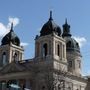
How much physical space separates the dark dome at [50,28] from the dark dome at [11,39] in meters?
9.61

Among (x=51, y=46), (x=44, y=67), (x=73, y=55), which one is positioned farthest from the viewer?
(x=73, y=55)

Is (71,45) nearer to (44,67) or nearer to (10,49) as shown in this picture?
(10,49)

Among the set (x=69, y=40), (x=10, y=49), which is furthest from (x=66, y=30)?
(x=10, y=49)

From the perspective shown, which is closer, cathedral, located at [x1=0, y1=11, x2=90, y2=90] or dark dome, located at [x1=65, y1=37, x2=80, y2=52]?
cathedral, located at [x1=0, y1=11, x2=90, y2=90]

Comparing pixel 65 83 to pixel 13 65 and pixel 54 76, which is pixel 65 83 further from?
pixel 13 65

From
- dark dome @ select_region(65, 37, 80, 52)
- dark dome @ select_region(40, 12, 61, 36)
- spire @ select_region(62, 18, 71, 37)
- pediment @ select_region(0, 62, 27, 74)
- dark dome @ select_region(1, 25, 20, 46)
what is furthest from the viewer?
spire @ select_region(62, 18, 71, 37)

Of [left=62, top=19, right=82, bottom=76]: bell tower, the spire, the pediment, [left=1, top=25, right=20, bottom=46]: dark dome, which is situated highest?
the spire

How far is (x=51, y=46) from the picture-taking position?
7100 centimetres

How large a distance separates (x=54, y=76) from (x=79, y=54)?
18.6 meters

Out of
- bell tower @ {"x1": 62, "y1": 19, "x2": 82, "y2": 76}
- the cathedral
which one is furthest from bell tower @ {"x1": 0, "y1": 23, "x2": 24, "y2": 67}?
bell tower @ {"x1": 62, "y1": 19, "x2": 82, "y2": 76}

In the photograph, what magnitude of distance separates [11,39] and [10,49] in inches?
110

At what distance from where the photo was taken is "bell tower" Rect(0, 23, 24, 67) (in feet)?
261

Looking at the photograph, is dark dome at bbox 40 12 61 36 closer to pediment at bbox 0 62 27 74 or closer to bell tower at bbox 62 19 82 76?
pediment at bbox 0 62 27 74

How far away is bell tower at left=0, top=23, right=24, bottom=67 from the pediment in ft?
11.4
